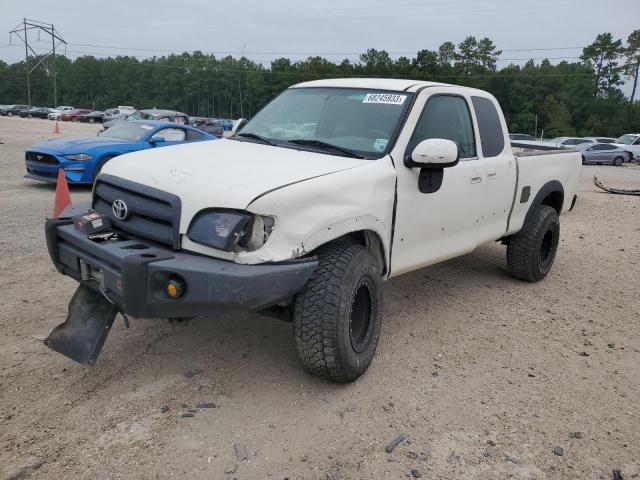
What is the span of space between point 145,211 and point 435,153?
1.88 meters

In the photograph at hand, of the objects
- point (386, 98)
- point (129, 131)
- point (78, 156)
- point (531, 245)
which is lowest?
point (531, 245)

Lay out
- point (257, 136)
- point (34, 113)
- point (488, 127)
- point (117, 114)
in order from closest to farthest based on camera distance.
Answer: point (257, 136), point (488, 127), point (117, 114), point (34, 113)

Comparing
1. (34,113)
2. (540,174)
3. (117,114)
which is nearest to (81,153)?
(540,174)

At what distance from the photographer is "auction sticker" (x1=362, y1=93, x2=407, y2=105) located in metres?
4.10

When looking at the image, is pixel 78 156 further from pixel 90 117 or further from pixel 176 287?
pixel 90 117

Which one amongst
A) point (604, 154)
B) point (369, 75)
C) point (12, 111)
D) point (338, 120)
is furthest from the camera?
point (369, 75)

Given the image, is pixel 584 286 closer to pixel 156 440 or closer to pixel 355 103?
pixel 355 103

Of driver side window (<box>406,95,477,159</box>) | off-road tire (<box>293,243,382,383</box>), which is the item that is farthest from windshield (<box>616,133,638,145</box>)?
off-road tire (<box>293,243,382,383</box>)

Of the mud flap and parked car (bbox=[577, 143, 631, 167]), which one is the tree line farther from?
the mud flap

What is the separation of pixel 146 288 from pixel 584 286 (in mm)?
4851

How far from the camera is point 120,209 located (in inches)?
A: 131

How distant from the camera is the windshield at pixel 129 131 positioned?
10.9 metres

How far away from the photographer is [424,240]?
4.16 metres

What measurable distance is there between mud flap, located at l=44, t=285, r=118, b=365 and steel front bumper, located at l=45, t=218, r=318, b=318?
479 millimetres
